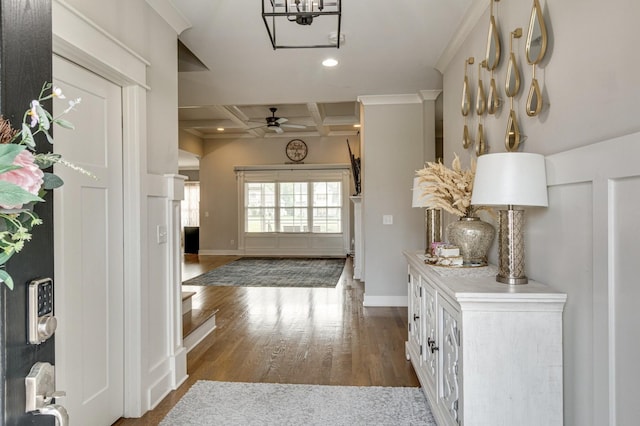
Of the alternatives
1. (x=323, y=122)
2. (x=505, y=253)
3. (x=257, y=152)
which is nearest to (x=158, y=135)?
(x=505, y=253)

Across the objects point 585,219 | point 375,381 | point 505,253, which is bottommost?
point 375,381

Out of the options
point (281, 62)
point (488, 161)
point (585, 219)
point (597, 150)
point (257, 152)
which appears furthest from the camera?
point (257, 152)

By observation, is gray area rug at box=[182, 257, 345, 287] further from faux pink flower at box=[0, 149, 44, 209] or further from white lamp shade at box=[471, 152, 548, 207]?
faux pink flower at box=[0, 149, 44, 209]

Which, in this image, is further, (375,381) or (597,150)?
(375,381)

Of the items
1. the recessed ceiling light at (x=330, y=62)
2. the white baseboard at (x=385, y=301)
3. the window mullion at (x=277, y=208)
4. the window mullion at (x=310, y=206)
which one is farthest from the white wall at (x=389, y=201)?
the window mullion at (x=277, y=208)

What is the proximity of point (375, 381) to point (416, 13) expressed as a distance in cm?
261

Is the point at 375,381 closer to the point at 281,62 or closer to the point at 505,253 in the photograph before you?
the point at 505,253

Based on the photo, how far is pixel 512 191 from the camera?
5.38 feet

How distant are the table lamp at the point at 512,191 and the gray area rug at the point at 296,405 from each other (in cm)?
109

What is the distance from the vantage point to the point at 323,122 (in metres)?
8.31

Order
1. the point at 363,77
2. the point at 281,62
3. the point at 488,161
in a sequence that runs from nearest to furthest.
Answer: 1. the point at 488,161
2. the point at 281,62
3. the point at 363,77

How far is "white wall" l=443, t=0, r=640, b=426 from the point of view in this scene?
1238 millimetres

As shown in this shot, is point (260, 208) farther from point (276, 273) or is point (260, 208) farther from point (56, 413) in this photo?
point (56, 413)

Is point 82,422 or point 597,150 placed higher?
point 597,150
